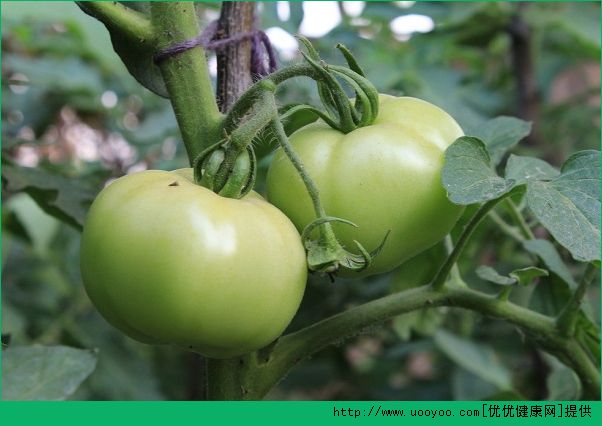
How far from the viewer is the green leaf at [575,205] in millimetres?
544

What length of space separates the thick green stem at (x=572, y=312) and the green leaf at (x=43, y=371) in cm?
43

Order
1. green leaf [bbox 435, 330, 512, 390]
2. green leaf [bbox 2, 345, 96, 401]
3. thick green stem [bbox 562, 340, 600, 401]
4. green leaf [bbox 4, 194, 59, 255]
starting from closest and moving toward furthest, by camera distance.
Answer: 1. green leaf [bbox 2, 345, 96, 401]
2. thick green stem [bbox 562, 340, 600, 401]
3. green leaf [bbox 435, 330, 512, 390]
4. green leaf [bbox 4, 194, 59, 255]

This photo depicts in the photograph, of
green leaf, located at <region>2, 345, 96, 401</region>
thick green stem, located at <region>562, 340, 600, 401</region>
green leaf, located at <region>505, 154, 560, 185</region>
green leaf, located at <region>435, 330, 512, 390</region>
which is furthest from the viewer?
green leaf, located at <region>435, 330, 512, 390</region>

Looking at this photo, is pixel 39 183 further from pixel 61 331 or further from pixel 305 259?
pixel 61 331

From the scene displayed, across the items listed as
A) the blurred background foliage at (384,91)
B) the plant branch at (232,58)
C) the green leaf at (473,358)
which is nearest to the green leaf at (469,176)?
the plant branch at (232,58)

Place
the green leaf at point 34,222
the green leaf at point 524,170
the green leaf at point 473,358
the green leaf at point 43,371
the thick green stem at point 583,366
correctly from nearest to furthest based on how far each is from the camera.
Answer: the green leaf at point 43,371
the green leaf at point 524,170
the thick green stem at point 583,366
the green leaf at point 473,358
the green leaf at point 34,222

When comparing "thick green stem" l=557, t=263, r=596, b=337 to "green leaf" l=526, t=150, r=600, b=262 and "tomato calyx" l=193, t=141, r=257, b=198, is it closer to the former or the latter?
"green leaf" l=526, t=150, r=600, b=262

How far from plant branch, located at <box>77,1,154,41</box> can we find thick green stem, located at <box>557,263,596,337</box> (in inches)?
17.4

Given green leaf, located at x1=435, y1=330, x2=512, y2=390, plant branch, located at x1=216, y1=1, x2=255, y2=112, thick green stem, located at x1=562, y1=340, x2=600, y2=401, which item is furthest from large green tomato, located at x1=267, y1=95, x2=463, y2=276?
green leaf, located at x1=435, y1=330, x2=512, y2=390

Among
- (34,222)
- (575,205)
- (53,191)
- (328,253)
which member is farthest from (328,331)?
(34,222)

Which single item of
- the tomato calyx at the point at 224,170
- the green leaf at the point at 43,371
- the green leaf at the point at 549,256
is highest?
the tomato calyx at the point at 224,170

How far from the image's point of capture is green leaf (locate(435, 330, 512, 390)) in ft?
3.81

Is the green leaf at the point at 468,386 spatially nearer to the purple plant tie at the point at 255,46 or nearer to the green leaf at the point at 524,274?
the green leaf at the point at 524,274

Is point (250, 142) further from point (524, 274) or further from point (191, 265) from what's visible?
point (524, 274)
